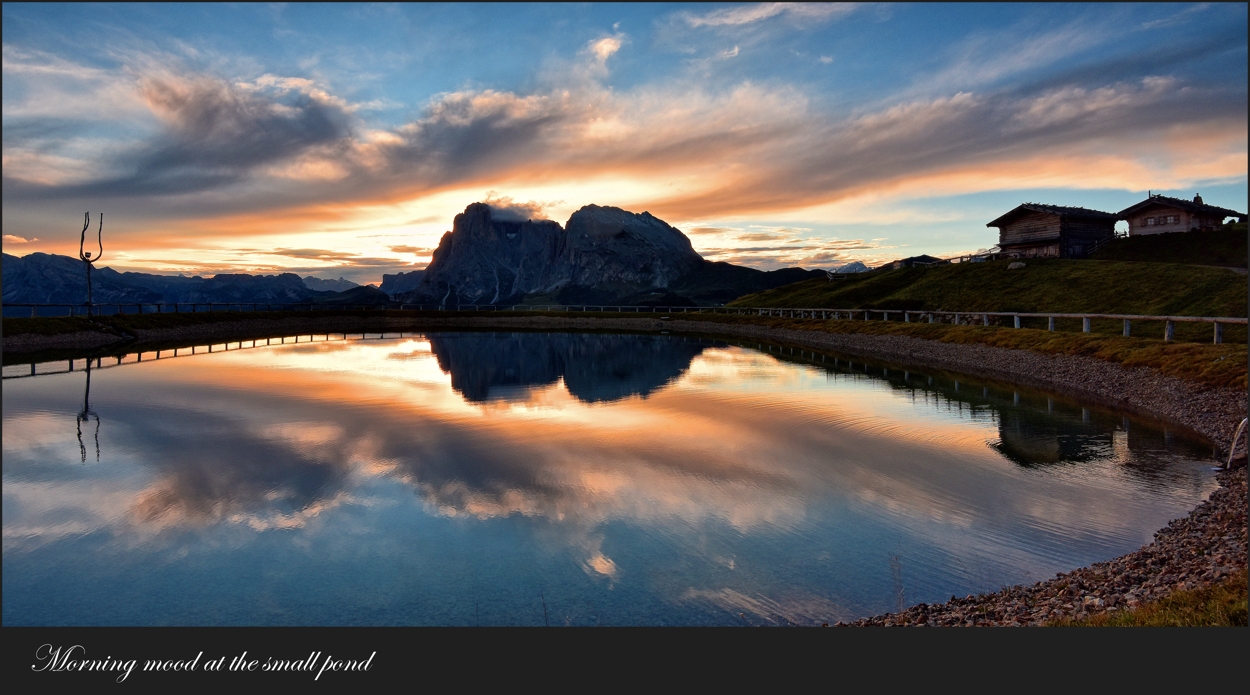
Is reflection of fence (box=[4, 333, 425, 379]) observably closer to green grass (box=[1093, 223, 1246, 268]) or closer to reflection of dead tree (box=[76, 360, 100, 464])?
reflection of dead tree (box=[76, 360, 100, 464])

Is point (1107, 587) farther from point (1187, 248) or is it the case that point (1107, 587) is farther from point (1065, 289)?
point (1187, 248)

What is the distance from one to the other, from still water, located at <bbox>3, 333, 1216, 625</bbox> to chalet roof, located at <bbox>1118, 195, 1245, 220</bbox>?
70541 millimetres

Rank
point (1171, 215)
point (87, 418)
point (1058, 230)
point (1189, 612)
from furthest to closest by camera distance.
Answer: point (1058, 230), point (1171, 215), point (87, 418), point (1189, 612)

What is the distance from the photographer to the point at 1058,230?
85062 mm

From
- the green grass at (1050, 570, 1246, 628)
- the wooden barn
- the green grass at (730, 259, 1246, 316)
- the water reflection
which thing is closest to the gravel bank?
the green grass at (1050, 570, 1246, 628)

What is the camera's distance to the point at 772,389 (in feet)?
123

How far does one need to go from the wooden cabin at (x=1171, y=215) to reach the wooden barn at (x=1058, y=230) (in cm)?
238

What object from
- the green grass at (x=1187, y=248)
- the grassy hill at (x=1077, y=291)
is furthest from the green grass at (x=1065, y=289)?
the green grass at (x=1187, y=248)

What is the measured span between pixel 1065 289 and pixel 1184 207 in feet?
98.7

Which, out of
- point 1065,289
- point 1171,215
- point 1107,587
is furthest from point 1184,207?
point 1107,587

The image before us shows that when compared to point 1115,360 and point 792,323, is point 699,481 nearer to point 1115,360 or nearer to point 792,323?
point 1115,360

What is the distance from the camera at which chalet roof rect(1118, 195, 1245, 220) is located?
261 feet

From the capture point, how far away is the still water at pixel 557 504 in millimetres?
11531

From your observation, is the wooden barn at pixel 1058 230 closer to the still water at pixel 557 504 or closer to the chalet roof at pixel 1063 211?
the chalet roof at pixel 1063 211
